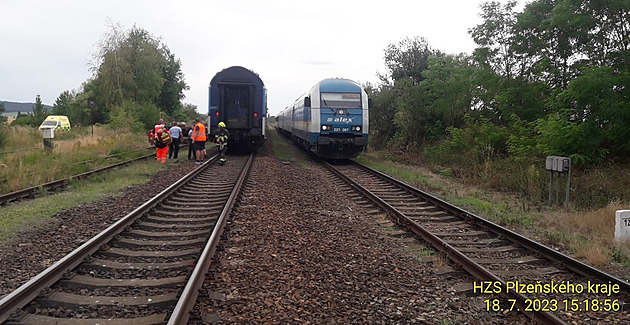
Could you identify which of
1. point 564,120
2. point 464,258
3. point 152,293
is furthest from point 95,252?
point 564,120

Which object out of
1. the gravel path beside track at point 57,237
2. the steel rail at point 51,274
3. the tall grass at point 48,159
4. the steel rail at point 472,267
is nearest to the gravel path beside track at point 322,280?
the steel rail at point 472,267

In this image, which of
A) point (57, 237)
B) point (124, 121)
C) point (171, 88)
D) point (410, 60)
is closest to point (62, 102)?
point (171, 88)

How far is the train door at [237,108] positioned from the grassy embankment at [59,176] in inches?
157

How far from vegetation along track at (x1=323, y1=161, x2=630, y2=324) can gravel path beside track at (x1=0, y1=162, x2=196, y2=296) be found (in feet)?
15.7

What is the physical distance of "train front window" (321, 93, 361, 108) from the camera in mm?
18219

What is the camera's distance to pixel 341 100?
18.3 m

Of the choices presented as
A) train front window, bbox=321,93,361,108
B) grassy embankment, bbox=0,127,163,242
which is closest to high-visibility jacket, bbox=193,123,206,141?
grassy embankment, bbox=0,127,163,242

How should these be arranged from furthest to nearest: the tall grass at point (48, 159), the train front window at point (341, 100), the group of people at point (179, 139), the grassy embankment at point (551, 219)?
1. the train front window at point (341, 100)
2. the group of people at point (179, 139)
3. the tall grass at point (48, 159)
4. the grassy embankment at point (551, 219)

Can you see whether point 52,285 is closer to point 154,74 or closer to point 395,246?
point 395,246

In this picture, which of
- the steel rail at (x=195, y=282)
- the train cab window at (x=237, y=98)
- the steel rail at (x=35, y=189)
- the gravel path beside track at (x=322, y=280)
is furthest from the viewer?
the train cab window at (x=237, y=98)

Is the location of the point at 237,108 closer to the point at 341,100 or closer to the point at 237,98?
the point at 237,98

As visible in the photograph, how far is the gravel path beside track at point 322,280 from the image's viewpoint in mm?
4371

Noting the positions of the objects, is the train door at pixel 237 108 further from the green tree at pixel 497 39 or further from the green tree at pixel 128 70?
the green tree at pixel 128 70

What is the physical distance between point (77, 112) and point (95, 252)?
54784mm
